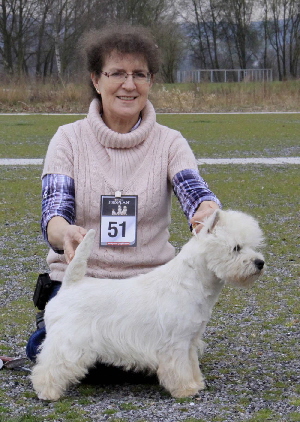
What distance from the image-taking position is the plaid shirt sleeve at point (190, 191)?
11.2 feet

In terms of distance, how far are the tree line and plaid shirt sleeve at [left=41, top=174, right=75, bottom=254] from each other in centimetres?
3475

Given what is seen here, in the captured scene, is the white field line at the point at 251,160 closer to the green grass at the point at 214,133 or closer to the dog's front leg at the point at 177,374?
the green grass at the point at 214,133

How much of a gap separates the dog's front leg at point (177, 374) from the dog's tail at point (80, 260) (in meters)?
0.51

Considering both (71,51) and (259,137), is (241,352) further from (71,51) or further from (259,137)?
(71,51)

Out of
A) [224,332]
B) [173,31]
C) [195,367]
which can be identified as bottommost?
[224,332]

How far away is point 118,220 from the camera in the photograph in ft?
11.3

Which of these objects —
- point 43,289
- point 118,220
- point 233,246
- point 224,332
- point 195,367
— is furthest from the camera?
point 224,332

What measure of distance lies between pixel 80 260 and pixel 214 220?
23.9 inches

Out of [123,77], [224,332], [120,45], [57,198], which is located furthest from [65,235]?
[224,332]

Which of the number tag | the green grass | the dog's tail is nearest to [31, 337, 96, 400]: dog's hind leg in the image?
the dog's tail

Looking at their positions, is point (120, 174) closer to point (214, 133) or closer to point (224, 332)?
point (224, 332)

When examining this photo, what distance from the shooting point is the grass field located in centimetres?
286

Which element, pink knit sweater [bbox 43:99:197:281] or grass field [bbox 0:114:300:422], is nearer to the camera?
grass field [bbox 0:114:300:422]

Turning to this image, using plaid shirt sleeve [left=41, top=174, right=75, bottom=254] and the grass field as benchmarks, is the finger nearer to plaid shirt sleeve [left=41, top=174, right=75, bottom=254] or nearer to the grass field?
plaid shirt sleeve [left=41, top=174, right=75, bottom=254]
